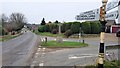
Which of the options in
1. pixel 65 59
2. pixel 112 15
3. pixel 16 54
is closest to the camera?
pixel 112 15

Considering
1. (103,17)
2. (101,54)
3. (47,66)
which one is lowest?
(47,66)

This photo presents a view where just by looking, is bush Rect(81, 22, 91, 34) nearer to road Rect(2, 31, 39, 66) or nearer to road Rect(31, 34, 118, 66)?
road Rect(2, 31, 39, 66)

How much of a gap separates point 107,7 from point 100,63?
173 cm

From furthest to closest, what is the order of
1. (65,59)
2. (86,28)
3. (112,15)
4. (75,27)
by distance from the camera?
(86,28), (75,27), (65,59), (112,15)

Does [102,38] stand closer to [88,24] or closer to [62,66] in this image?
[62,66]

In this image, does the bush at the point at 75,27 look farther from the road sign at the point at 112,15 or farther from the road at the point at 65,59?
the road sign at the point at 112,15

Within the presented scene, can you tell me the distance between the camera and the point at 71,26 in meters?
62.7

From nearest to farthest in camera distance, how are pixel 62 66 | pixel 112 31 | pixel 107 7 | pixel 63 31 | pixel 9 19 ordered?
pixel 107 7, pixel 62 66, pixel 112 31, pixel 63 31, pixel 9 19

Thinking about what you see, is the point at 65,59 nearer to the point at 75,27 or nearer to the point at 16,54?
the point at 16,54

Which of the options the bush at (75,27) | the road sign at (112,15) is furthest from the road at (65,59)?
the bush at (75,27)

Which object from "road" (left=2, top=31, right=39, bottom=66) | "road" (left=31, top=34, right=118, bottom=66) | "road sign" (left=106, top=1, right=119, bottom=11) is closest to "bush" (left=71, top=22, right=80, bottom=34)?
"road" (left=2, top=31, right=39, bottom=66)

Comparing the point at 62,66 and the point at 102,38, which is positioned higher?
the point at 102,38

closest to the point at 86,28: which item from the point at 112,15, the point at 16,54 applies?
the point at 16,54

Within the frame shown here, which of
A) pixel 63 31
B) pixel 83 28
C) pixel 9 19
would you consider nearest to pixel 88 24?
pixel 83 28
